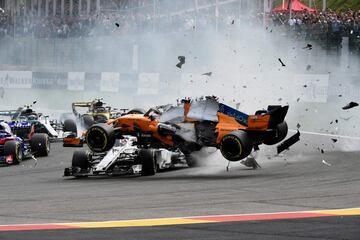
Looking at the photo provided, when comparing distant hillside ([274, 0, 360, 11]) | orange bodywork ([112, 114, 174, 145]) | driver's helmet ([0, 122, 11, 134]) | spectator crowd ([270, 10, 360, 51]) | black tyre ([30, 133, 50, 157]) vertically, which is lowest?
black tyre ([30, 133, 50, 157])

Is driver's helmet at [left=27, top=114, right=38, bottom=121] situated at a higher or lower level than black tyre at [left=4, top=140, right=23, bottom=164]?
higher

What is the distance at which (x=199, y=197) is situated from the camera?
1395 centimetres

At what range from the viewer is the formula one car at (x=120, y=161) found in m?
18.7

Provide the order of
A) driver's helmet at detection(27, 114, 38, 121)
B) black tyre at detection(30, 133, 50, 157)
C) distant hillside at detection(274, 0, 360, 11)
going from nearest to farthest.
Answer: black tyre at detection(30, 133, 50, 157) < driver's helmet at detection(27, 114, 38, 121) < distant hillside at detection(274, 0, 360, 11)

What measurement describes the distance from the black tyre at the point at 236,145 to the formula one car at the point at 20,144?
6.58 meters

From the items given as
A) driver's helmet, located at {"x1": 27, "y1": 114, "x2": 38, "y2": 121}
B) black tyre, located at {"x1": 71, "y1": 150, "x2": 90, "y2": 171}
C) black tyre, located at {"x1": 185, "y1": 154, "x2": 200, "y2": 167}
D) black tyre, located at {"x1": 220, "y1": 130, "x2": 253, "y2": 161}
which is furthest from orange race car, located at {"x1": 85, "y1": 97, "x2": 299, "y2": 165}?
driver's helmet, located at {"x1": 27, "y1": 114, "x2": 38, "y2": 121}

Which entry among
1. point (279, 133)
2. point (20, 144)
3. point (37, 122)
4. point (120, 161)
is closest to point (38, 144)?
point (20, 144)

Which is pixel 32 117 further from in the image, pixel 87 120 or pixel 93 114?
pixel 93 114

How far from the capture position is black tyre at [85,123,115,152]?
18.4 meters

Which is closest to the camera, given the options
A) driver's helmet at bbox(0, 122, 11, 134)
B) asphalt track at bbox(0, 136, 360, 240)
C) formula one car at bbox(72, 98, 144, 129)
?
asphalt track at bbox(0, 136, 360, 240)

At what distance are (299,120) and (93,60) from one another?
13.8m

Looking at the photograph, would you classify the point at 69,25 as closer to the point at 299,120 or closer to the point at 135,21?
the point at 135,21

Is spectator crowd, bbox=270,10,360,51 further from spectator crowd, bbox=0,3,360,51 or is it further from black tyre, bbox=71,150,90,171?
black tyre, bbox=71,150,90,171

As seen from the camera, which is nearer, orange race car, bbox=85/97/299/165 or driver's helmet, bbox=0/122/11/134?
orange race car, bbox=85/97/299/165
